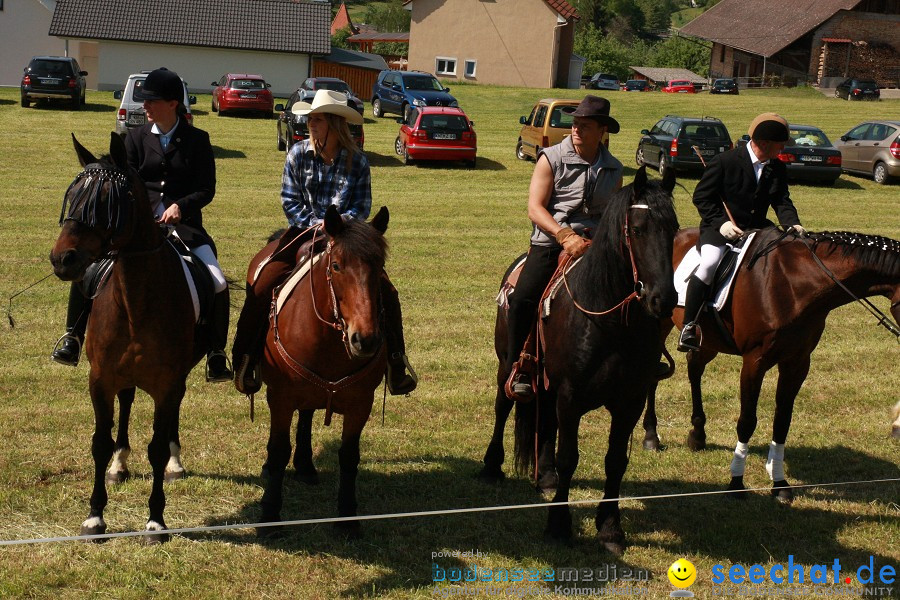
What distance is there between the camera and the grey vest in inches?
279

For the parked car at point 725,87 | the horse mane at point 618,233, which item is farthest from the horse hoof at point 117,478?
the parked car at point 725,87

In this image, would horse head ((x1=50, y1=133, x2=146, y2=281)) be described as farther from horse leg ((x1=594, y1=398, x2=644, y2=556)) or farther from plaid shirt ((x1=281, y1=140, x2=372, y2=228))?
horse leg ((x1=594, y1=398, x2=644, y2=556))

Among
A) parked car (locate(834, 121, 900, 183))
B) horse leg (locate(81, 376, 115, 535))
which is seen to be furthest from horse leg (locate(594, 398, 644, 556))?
parked car (locate(834, 121, 900, 183))

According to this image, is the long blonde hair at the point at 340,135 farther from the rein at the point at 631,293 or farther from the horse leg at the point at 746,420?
the horse leg at the point at 746,420

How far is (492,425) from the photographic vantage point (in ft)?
30.8

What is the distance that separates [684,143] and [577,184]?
22398mm

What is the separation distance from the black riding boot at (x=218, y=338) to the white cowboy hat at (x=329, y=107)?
4.94 feet

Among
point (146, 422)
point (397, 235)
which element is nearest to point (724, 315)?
point (146, 422)

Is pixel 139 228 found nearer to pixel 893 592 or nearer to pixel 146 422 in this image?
pixel 146 422

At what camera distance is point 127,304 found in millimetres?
6168

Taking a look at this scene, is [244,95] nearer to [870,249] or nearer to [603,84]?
[870,249]

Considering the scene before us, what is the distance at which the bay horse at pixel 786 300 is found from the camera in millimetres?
7414

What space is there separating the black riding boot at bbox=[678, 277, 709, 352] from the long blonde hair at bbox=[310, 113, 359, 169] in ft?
10.5

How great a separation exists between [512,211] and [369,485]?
50.3ft
